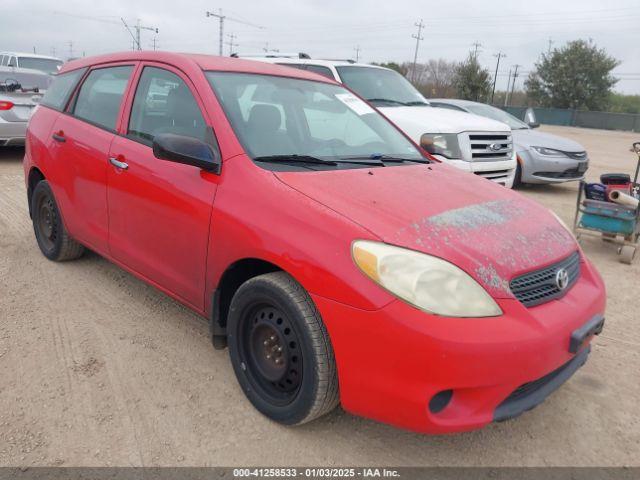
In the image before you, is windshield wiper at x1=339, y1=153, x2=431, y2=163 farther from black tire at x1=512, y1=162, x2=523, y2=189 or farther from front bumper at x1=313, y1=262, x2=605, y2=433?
black tire at x1=512, y1=162, x2=523, y2=189

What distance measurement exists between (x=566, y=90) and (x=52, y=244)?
194 ft

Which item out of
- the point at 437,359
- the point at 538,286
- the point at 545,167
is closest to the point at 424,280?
the point at 437,359

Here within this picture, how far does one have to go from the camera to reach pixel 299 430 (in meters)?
2.50

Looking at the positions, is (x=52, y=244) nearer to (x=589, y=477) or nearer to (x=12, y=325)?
(x=12, y=325)

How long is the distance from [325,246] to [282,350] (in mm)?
572

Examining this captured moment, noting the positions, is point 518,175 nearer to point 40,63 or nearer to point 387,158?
point 387,158

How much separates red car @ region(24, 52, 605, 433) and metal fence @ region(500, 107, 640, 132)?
44601 millimetres

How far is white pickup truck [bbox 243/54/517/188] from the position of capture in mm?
6668

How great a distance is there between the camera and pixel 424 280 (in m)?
2.04

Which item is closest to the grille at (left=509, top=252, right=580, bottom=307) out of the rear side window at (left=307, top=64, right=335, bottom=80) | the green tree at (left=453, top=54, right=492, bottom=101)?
the rear side window at (left=307, top=64, right=335, bottom=80)

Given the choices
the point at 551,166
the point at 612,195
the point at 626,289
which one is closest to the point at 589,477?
the point at 626,289

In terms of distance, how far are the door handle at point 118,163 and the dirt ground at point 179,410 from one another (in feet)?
3.38

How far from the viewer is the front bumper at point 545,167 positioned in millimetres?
8969

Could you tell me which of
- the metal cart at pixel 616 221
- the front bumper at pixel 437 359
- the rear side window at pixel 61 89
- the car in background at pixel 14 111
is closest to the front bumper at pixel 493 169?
the metal cart at pixel 616 221
